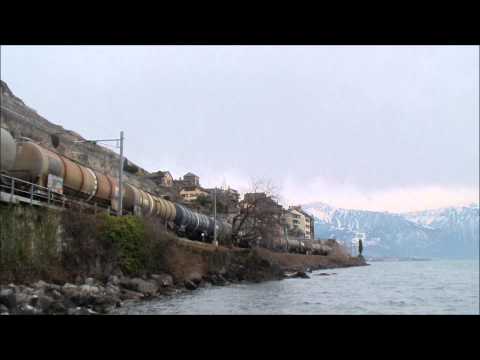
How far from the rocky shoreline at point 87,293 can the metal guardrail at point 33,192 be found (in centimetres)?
351

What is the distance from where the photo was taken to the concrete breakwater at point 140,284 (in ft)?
48.7

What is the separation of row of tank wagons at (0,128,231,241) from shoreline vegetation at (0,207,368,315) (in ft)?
5.47

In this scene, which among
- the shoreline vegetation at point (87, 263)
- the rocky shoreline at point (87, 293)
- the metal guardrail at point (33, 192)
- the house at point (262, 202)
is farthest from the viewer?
the house at point (262, 202)

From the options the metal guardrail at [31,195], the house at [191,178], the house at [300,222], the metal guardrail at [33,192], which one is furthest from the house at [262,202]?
the house at [300,222]

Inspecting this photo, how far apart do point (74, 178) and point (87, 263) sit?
406cm

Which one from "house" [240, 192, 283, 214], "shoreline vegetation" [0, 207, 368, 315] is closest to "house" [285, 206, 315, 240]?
"house" [240, 192, 283, 214]

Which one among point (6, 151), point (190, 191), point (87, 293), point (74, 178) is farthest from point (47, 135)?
point (190, 191)

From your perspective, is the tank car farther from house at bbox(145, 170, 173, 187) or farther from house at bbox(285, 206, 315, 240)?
house at bbox(285, 206, 315, 240)

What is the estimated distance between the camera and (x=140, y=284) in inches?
940

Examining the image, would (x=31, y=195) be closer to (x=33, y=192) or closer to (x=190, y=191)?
(x=33, y=192)

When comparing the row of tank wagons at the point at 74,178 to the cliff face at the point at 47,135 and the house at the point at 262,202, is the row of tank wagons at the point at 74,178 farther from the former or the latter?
the house at the point at 262,202
